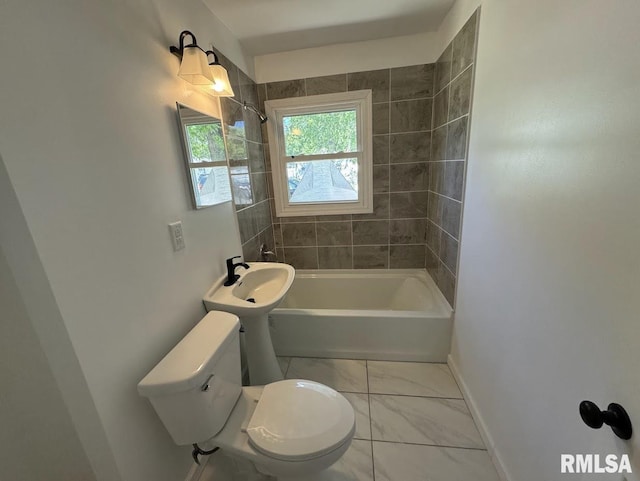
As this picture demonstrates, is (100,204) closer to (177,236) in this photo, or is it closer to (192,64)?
(177,236)

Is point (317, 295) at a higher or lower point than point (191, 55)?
lower

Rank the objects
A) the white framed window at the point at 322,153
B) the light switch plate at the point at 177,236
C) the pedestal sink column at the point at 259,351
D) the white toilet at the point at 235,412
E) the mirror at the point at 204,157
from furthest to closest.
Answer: the white framed window at the point at 322,153 < the pedestal sink column at the point at 259,351 < the mirror at the point at 204,157 < the light switch plate at the point at 177,236 < the white toilet at the point at 235,412

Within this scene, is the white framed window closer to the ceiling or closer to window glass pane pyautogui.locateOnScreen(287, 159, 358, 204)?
window glass pane pyautogui.locateOnScreen(287, 159, 358, 204)

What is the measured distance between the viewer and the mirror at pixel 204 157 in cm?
128

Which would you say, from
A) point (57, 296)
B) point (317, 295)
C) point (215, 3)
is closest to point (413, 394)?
point (317, 295)

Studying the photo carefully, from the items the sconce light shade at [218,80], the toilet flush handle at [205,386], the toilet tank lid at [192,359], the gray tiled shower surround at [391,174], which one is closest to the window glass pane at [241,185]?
the gray tiled shower surround at [391,174]

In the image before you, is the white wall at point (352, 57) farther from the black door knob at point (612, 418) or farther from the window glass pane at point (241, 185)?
the black door knob at point (612, 418)

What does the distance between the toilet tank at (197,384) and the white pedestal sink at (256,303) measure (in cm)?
Answer: 19

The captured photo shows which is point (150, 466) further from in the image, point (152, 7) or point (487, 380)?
point (152, 7)

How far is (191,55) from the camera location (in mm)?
1193

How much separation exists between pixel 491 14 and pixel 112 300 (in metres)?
1.96

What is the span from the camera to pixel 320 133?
7.79 feet

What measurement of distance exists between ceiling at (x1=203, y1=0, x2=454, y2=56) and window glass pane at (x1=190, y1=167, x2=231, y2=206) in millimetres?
959

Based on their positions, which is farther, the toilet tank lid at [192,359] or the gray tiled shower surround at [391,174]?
the gray tiled shower surround at [391,174]
